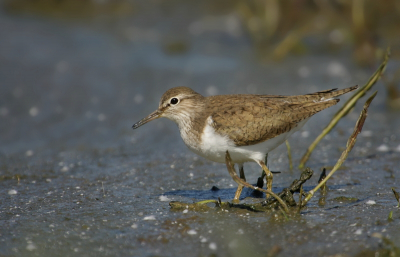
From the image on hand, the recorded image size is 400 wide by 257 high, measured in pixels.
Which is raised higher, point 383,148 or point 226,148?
point 226,148

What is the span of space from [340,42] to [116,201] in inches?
317

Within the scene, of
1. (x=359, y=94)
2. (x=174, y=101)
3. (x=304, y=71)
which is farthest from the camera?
(x=304, y=71)

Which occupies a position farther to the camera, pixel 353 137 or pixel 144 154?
pixel 144 154

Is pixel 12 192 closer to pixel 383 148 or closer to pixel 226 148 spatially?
pixel 226 148

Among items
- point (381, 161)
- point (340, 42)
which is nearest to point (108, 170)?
point (381, 161)

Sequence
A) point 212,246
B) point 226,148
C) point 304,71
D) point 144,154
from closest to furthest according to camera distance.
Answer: point 212,246
point 226,148
point 144,154
point 304,71

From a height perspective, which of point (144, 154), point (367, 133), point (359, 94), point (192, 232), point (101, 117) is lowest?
point (192, 232)

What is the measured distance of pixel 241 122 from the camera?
6.12m

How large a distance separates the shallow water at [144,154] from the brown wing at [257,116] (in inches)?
34.7

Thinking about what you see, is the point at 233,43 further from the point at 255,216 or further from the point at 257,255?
the point at 257,255

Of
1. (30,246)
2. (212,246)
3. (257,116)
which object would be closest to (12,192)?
(30,246)

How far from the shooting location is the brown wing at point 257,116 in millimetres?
6074

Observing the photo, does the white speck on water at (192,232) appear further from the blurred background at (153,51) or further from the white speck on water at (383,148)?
the blurred background at (153,51)

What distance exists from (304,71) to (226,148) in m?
5.97
